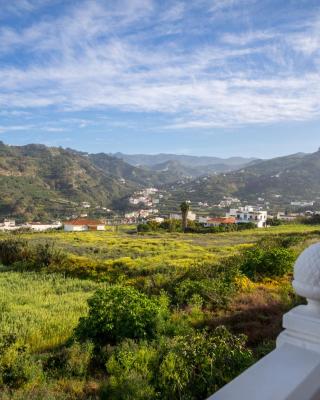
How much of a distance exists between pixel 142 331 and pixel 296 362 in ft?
17.7

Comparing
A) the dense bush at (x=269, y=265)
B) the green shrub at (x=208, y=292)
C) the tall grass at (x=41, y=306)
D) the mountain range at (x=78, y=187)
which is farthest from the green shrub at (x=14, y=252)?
the mountain range at (x=78, y=187)

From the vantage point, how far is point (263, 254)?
13.0 meters

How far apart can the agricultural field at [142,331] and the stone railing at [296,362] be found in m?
2.86

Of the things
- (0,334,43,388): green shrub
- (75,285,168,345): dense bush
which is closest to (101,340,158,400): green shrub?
(75,285,168,345): dense bush

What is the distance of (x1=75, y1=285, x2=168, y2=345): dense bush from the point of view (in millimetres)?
6902

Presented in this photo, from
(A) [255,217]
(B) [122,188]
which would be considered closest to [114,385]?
(A) [255,217]

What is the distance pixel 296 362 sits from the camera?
5.77 feet

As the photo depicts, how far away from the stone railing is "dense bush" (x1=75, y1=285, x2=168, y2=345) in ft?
17.2

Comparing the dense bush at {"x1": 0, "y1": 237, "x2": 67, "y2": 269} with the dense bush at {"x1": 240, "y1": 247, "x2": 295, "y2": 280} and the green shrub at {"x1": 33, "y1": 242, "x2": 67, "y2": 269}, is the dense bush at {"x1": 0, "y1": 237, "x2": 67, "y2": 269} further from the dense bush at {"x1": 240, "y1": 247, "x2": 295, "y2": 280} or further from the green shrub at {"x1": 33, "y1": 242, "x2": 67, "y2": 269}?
the dense bush at {"x1": 240, "y1": 247, "x2": 295, "y2": 280}

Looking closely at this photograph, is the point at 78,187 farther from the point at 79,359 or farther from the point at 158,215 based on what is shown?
the point at 79,359

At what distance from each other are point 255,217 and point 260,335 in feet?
241

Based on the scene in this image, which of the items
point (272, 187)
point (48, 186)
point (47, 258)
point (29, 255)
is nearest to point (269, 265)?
point (47, 258)

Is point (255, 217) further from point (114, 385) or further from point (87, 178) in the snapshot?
point (87, 178)

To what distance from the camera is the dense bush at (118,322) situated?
6902mm
